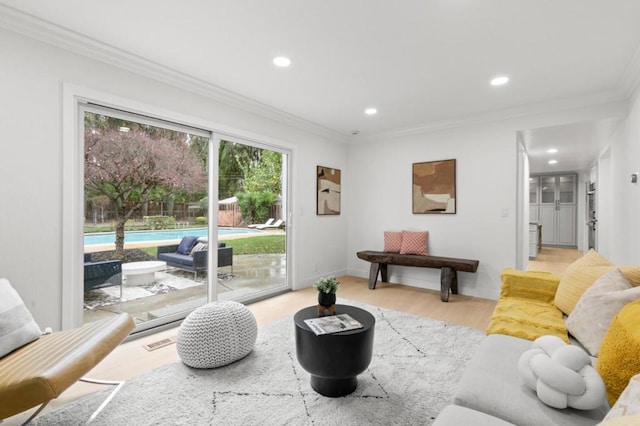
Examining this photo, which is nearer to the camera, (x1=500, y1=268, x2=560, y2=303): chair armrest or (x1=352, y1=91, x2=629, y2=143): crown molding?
(x1=500, y1=268, x2=560, y2=303): chair armrest

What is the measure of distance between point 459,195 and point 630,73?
209 centimetres

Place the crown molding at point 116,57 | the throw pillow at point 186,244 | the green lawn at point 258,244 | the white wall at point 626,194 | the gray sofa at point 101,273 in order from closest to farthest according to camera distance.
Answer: the crown molding at point 116,57 → the gray sofa at point 101,273 → the white wall at point 626,194 → the throw pillow at point 186,244 → the green lawn at point 258,244

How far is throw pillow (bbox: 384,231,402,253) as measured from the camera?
4867mm

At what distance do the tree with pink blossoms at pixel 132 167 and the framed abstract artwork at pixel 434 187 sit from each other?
10.4 feet

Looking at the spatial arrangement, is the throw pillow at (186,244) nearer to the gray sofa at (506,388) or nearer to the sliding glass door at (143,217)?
the sliding glass door at (143,217)

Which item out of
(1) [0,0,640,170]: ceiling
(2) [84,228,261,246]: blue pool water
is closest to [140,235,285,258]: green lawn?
(2) [84,228,261,246]: blue pool water

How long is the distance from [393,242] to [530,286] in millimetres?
2378

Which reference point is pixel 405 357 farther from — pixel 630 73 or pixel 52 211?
pixel 630 73

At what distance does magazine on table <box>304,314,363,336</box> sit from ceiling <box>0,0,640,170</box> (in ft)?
6.75

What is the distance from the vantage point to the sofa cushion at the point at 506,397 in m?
1.14

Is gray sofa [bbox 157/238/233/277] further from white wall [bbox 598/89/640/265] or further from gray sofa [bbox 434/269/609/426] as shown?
white wall [bbox 598/89/640/265]

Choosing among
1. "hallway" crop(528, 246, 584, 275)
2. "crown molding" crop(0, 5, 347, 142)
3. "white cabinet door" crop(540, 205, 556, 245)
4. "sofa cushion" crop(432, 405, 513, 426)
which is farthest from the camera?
"white cabinet door" crop(540, 205, 556, 245)

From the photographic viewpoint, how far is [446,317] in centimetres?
348

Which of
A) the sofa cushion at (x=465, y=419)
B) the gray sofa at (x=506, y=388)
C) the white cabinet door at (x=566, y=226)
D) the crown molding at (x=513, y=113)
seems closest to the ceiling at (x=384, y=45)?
the crown molding at (x=513, y=113)
